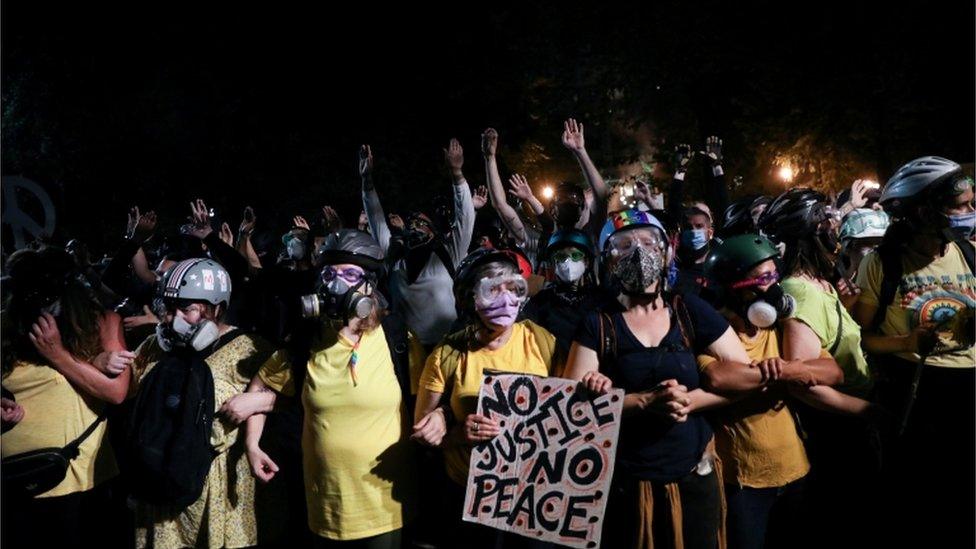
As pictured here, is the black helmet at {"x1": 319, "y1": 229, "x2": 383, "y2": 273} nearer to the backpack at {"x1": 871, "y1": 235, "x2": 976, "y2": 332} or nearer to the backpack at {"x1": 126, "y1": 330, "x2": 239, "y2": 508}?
the backpack at {"x1": 126, "y1": 330, "x2": 239, "y2": 508}

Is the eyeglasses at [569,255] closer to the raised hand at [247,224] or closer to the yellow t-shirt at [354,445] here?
the yellow t-shirt at [354,445]

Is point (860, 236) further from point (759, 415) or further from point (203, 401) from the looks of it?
point (203, 401)

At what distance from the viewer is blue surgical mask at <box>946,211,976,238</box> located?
488 centimetres

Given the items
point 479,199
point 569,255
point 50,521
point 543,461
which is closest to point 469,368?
point 543,461

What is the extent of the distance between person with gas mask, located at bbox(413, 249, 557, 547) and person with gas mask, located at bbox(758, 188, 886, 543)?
4.77 feet

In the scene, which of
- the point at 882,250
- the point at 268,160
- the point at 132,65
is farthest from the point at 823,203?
the point at 132,65

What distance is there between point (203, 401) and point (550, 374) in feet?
6.45

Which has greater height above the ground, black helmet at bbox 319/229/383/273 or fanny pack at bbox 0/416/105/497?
black helmet at bbox 319/229/383/273

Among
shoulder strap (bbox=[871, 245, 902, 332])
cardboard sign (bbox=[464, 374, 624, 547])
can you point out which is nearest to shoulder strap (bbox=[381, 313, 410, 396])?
cardboard sign (bbox=[464, 374, 624, 547])

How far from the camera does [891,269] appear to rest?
495cm

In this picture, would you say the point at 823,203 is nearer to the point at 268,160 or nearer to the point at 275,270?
the point at 275,270

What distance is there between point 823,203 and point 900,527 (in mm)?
2231

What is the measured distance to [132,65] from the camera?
20.5m

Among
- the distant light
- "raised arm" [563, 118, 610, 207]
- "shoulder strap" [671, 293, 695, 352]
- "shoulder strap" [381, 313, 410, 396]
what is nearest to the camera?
"shoulder strap" [671, 293, 695, 352]
